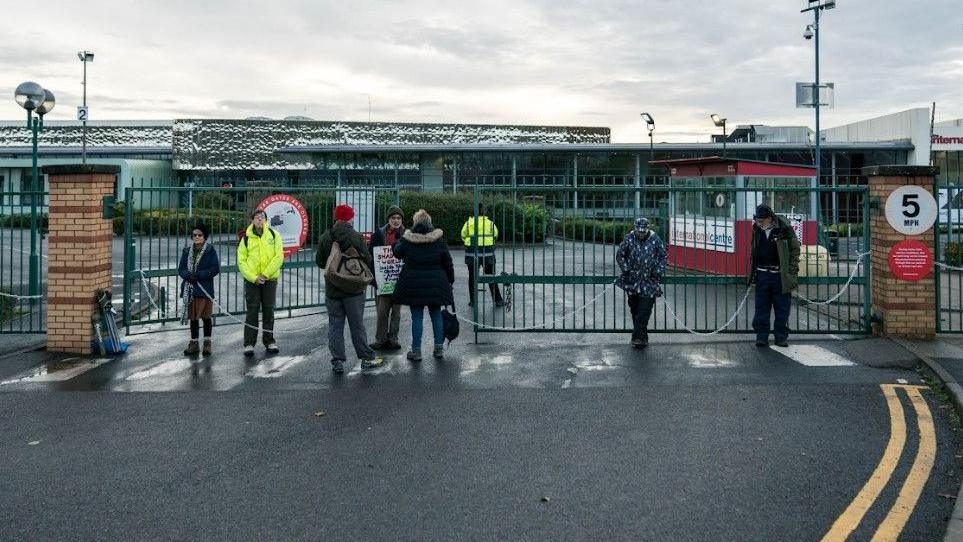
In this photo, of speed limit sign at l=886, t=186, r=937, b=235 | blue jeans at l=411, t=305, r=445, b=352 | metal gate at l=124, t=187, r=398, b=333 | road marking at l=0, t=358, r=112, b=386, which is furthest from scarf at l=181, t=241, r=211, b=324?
speed limit sign at l=886, t=186, r=937, b=235

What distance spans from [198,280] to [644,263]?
5.40 metres

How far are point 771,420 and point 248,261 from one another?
6.29 metres

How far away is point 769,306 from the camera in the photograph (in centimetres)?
1078

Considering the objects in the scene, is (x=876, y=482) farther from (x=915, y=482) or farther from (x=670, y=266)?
(x=670, y=266)

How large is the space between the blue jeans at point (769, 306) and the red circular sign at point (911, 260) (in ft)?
5.17

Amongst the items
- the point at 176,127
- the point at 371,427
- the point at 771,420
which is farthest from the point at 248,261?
the point at 176,127

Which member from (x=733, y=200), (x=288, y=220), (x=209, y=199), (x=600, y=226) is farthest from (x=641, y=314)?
(x=209, y=199)

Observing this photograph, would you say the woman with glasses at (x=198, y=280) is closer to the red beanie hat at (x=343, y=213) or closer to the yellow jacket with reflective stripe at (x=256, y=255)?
the yellow jacket with reflective stripe at (x=256, y=255)

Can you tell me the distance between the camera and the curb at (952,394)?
4.80 metres

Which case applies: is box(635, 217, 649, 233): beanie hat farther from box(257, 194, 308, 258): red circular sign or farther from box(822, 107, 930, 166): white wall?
box(822, 107, 930, 166): white wall

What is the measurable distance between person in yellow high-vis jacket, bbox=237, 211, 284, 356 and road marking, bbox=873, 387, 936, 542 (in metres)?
7.10

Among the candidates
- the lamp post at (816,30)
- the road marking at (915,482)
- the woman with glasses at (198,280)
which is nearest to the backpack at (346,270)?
the woman with glasses at (198,280)

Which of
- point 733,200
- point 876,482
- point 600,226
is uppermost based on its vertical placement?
point 733,200

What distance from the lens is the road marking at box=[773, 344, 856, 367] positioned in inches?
381
